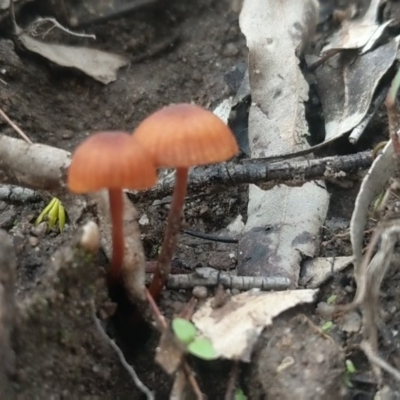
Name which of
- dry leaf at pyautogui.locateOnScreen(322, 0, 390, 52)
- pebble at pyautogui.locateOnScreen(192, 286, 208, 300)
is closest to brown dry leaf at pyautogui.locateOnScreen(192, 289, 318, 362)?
pebble at pyautogui.locateOnScreen(192, 286, 208, 300)

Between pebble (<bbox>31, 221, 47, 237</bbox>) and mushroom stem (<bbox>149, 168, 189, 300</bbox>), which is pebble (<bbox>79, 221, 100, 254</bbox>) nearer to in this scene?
mushroom stem (<bbox>149, 168, 189, 300</bbox>)

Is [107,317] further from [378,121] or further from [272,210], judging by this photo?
[378,121]

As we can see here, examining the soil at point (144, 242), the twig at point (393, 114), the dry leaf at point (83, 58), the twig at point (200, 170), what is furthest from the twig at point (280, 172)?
the dry leaf at point (83, 58)

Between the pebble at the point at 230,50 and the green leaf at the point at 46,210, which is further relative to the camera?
the pebble at the point at 230,50

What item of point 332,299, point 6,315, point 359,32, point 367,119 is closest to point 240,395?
point 332,299

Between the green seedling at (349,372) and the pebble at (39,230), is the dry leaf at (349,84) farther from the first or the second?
the pebble at (39,230)

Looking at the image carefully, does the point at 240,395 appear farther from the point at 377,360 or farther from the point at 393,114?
the point at 393,114
